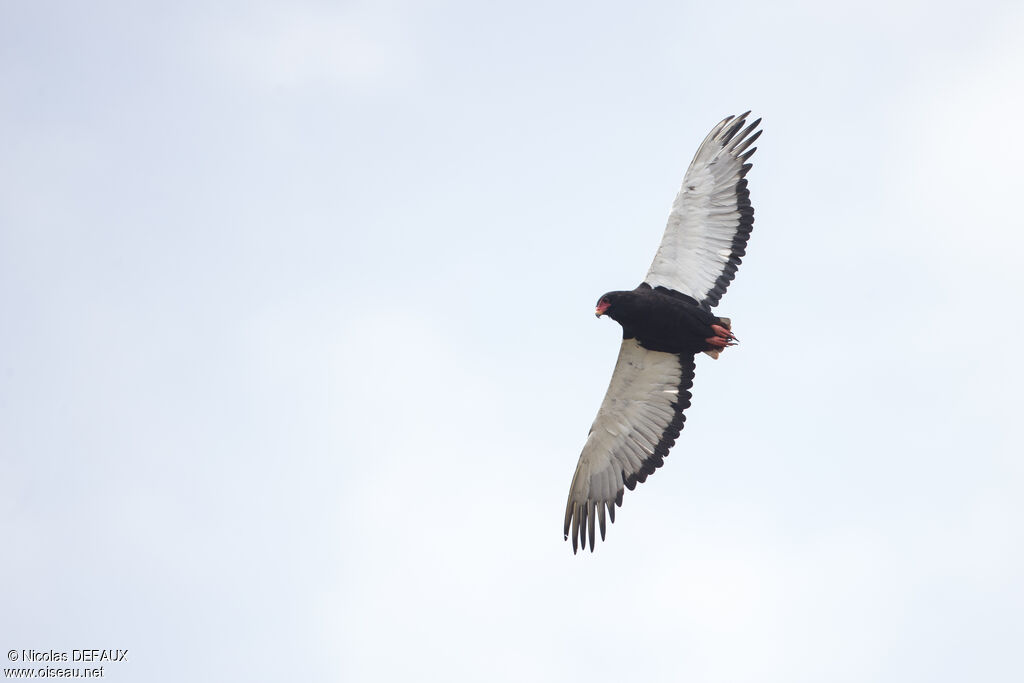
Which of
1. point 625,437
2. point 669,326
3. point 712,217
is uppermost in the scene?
point 712,217

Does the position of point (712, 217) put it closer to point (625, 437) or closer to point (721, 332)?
point (721, 332)

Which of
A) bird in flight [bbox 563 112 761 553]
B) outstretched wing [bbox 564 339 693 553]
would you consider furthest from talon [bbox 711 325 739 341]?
outstretched wing [bbox 564 339 693 553]

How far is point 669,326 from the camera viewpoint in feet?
70.8

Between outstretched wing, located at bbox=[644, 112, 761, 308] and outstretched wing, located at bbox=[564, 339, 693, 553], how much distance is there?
1.70m

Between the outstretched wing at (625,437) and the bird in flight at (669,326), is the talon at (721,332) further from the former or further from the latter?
the outstretched wing at (625,437)

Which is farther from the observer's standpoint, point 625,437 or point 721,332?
point 625,437

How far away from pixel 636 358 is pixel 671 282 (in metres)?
1.55

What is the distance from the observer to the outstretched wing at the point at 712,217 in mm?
21906

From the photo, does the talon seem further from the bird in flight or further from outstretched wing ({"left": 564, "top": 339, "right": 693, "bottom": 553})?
outstretched wing ({"left": 564, "top": 339, "right": 693, "bottom": 553})

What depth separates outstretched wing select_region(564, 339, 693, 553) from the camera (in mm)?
22641

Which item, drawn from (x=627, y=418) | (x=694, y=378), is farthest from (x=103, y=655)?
(x=694, y=378)

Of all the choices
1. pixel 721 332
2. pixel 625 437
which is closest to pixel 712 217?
pixel 721 332

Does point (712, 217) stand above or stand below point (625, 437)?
above

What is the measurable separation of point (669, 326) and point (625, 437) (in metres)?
2.58
